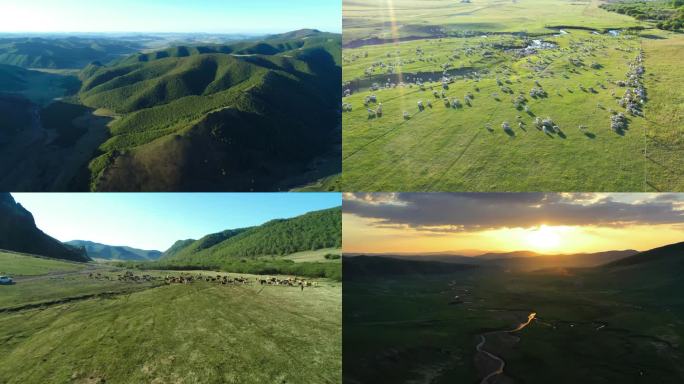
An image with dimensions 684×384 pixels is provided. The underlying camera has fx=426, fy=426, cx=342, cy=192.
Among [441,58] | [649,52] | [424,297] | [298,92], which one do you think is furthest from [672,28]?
[298,92]

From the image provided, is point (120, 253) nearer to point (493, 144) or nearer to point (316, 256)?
point (316, 256)

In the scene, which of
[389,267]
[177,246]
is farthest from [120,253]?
[389,267]

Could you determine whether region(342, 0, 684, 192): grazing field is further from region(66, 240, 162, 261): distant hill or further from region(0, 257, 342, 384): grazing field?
region(66, 240, 162, 261): distant hill

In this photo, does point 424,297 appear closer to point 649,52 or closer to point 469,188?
point 469,188

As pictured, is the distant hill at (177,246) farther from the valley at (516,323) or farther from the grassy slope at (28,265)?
the valley at (516,323)

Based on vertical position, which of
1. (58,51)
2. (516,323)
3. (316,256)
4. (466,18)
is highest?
(58,51)

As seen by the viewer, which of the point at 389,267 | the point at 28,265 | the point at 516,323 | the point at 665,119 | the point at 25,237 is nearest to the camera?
the point at 28,265

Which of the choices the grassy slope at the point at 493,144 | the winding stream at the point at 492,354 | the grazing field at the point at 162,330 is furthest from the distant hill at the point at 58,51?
the winding stream at the point at 492,354
